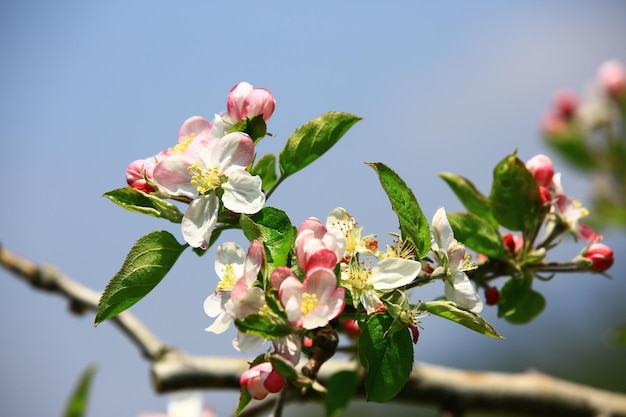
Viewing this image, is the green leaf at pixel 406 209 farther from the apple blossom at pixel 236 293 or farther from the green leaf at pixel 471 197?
the green leaf at pixel 471 197

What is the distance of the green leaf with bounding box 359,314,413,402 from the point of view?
101cm

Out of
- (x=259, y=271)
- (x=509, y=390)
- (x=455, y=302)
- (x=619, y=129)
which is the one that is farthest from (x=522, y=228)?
(x=619, y=129)

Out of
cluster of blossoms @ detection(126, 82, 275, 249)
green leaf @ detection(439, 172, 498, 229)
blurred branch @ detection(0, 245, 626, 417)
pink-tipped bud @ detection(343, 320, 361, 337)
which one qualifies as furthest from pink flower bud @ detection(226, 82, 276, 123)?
blurred branch @ detection(0, 245, 626, 417)

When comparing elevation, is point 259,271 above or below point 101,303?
above

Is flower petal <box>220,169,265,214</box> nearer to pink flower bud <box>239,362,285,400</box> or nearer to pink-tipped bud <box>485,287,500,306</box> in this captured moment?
pink flower bud <box>239,362,285,400</box>

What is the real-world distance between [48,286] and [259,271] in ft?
5.12

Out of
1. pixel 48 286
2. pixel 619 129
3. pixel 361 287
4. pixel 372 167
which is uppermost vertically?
pixel 619 129

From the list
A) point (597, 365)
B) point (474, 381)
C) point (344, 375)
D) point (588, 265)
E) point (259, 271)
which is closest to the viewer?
point (259, 271)

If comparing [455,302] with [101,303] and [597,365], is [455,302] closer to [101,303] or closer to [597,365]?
[101,303]

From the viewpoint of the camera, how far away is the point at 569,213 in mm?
1330

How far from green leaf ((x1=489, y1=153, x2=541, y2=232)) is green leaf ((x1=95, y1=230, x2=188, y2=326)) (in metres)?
0.57

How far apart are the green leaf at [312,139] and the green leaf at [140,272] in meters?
0.23

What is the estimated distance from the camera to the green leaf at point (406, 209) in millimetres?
1052

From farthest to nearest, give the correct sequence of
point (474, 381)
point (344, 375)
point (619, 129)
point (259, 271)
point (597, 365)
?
point (597, 365)
point (619, 129)
point (474, 381)
point (344, 375)
point (259, 271)
